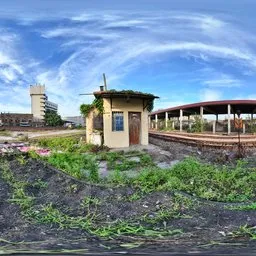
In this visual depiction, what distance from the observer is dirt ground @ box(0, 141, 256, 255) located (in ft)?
11.0

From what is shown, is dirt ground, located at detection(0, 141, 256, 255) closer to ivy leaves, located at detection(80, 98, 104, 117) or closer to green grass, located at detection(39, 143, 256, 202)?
green grass, located at detection(39, 143, 256, 202)

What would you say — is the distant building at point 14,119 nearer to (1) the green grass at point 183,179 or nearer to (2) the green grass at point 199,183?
(1) the green grass at point 183,179

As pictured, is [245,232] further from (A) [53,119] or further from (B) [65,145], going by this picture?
(A) [53,119]

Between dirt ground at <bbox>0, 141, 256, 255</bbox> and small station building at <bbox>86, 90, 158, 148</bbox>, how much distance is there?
10.7 metres

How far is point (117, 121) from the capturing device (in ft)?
61.3

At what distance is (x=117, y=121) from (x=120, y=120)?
0.56 ft

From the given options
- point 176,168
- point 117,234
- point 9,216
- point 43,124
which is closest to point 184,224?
point 117,234

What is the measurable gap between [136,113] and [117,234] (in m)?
15.5

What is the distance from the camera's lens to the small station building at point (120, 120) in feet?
60.4

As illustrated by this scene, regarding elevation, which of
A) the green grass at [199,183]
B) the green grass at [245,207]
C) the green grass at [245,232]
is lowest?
Answer: the green grass at [245,232]

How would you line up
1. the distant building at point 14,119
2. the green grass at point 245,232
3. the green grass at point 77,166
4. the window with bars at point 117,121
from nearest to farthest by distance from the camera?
the green grass at point 245,232 → the green grass at point 77,166 → the window with bars at point 117,121 → the distant building at point 14,119

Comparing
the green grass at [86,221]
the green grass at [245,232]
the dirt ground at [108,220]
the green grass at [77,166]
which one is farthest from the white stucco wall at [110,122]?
the green grass at [245,232]

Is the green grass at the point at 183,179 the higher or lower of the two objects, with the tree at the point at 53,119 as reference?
lower

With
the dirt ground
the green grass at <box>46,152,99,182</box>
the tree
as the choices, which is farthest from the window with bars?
the tree
